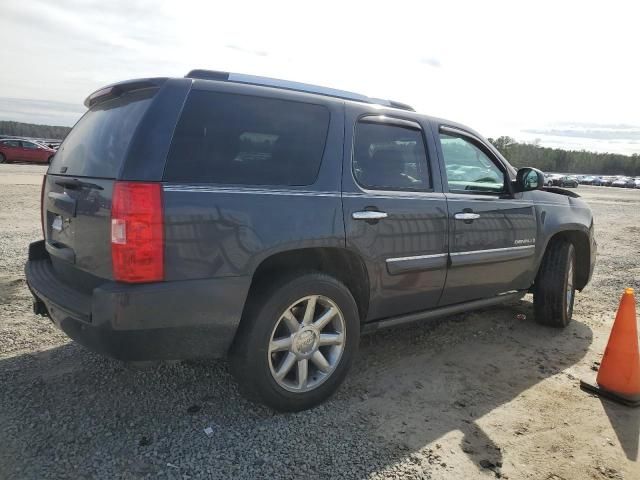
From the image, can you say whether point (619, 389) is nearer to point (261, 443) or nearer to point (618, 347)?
point (618, 347)

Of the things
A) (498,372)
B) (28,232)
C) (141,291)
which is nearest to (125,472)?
(141,291)

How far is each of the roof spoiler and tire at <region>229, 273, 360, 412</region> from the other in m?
1.26

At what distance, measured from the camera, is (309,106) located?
3137 millimetres

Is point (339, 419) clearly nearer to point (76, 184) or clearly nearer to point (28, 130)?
point (76, 184)

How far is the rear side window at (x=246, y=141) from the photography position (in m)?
2.62

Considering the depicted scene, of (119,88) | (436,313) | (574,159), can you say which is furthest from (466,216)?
(574,159)

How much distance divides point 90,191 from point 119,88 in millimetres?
712

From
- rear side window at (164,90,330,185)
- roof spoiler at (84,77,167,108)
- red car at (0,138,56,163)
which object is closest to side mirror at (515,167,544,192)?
rear side window at (164,90,330,185)

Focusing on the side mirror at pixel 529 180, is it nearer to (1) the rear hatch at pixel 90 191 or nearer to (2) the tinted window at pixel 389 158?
(2) the tinted window at pixel 389 158

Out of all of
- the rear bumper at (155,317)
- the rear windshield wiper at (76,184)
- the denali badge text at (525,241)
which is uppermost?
the rear windshield wiper at (76,184)

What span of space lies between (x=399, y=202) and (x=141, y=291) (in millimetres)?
1754

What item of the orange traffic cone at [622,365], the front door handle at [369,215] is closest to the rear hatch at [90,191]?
the front door handle at [369,215]

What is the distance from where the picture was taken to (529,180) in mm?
4375

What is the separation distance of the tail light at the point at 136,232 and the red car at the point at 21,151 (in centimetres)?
2845
